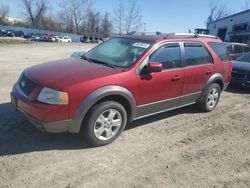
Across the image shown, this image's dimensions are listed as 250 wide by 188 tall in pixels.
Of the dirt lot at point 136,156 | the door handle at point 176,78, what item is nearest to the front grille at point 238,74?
the dirt lot at point 136,156

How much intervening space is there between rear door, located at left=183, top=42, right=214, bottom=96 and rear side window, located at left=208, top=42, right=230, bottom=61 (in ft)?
1.10

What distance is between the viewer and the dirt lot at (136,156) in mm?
3883

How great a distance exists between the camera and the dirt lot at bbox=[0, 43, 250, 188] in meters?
3.88

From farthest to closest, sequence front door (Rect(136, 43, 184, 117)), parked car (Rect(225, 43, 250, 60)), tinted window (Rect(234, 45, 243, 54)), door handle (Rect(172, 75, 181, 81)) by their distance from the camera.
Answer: tinted window (Rect(234, 45, 243, 54)) < parked car (Rect(225, 43, 250, 60)) < door handle (Rect(172, 75, 181, 81)) < front door (Rect(136, 43, 184, 117))

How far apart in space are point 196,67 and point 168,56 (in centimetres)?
87

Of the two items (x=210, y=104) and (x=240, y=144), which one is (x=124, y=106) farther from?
(x=210, y=104)

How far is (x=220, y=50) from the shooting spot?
23.4ft

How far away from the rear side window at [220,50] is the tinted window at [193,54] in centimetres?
52

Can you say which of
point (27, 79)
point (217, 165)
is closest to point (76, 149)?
point (27, 79)

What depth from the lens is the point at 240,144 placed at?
5359mm

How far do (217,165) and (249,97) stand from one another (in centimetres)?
530

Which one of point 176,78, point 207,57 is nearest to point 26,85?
point 176,78

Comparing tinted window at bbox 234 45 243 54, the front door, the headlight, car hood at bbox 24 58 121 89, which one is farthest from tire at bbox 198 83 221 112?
tinted window at bbox 234 45 243 54

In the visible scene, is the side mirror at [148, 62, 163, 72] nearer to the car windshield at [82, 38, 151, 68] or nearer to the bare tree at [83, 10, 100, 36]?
the car windshield at [82, 38, 151, 68]
